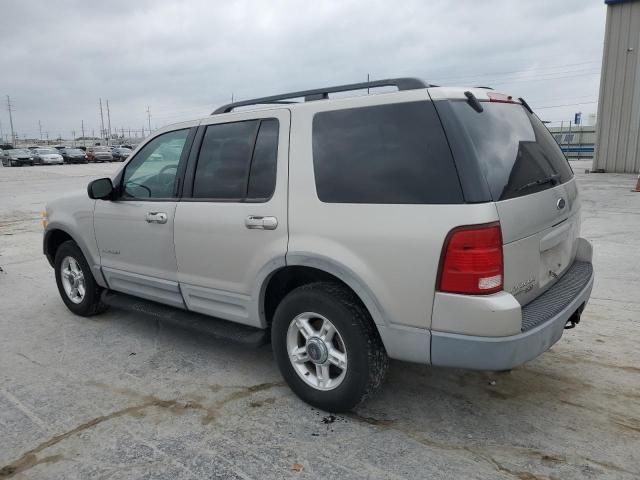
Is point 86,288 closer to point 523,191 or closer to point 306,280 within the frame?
point 306,280

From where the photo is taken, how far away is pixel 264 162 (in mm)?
3266

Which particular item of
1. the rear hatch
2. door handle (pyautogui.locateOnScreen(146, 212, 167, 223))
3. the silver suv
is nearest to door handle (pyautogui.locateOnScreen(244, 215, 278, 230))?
the silver suv

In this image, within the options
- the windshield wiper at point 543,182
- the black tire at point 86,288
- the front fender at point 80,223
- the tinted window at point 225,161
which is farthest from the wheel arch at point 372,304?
the black tire at point 86,288

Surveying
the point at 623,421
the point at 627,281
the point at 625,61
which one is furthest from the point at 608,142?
the point at 623,421

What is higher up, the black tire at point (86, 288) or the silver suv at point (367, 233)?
the silver suv at point (367, 233)

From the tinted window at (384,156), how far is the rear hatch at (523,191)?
7.0 inches

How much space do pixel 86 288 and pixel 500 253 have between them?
396 cm

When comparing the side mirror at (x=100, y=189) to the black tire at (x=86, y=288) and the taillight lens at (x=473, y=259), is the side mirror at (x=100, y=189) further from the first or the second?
the taillight lens at (x=473, y=259)

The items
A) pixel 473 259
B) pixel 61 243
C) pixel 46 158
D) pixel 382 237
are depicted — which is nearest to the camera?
pixel 473 259

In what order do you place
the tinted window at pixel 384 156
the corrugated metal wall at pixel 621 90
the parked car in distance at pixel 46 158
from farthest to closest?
the parked car in distance at pixel 46 158 < the corrugated metal wall at pixel 621 90 < the tinted window at pixel 384 156

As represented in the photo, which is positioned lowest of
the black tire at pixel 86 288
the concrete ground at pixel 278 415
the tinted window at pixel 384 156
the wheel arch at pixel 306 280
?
the concrete ground at pixel 278 415

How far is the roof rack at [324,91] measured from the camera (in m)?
2.82

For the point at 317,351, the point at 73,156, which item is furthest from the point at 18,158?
the point at 317,351

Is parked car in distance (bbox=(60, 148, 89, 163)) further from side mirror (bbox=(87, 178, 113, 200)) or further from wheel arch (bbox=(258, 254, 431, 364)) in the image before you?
wheel arch (bbox=(258, 254, 431, 364))
